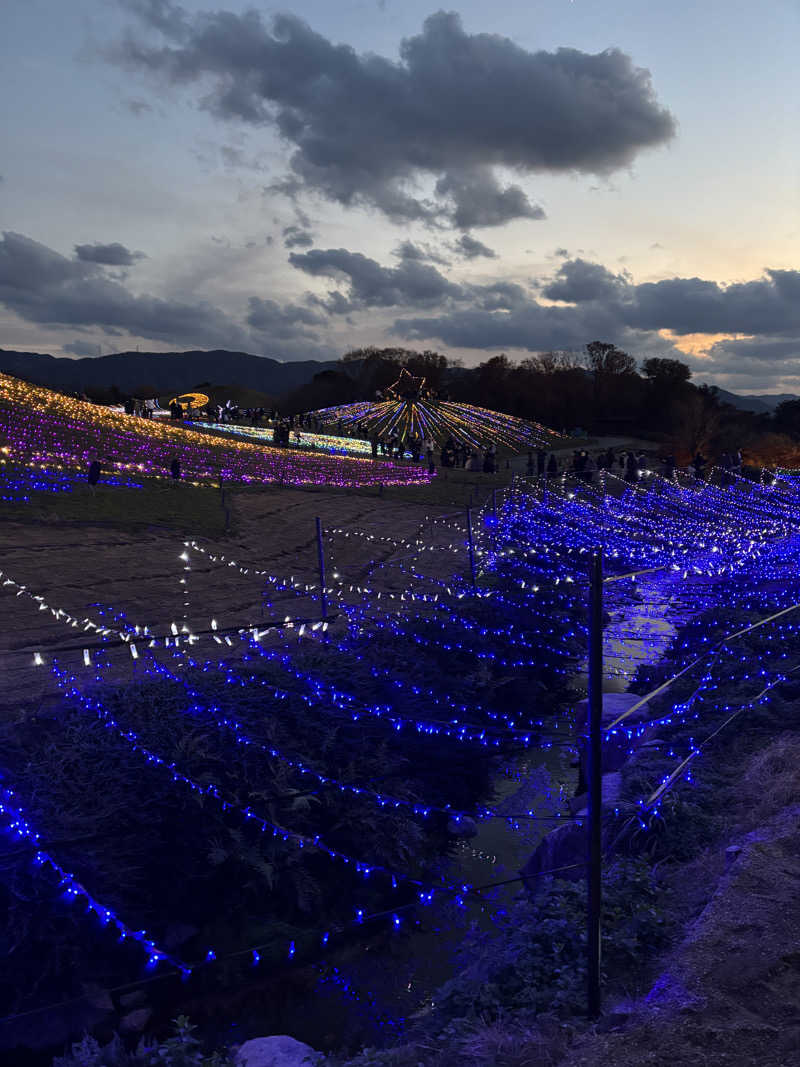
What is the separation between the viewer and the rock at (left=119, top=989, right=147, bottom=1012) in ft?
17.9

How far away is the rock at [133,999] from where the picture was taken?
544cm

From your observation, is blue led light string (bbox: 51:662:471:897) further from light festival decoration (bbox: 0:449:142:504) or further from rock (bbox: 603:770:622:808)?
light festival decoration (bbox: 0:449:142:504)

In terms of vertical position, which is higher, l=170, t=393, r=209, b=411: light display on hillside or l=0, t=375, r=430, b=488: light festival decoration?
l=170, t=393, r=209, b=411: light display on hillside

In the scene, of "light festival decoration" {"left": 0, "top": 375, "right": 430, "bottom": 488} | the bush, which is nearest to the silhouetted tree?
"light festival decoration" {"left": 0, "top": 375, "right": 430, "bottom": 488}

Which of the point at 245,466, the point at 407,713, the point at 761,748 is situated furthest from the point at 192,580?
the point at 245,466

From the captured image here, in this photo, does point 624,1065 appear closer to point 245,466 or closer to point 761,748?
point 761,748

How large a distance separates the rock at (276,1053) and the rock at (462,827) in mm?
3364

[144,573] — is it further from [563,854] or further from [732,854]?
[732,854]

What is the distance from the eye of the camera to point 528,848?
7.51m

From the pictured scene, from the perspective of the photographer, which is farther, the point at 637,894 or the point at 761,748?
the point at 761,748

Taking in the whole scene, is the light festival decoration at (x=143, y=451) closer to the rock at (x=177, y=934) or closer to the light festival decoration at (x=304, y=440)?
the light festival decoration at (x=304, y=440)

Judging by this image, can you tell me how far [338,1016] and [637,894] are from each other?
248 centimetres

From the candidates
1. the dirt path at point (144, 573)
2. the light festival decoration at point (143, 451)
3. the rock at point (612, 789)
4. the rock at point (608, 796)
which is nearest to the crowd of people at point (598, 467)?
the light festival decoration at point (143, 451)

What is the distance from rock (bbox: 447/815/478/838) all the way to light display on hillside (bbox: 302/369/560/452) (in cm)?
3224
